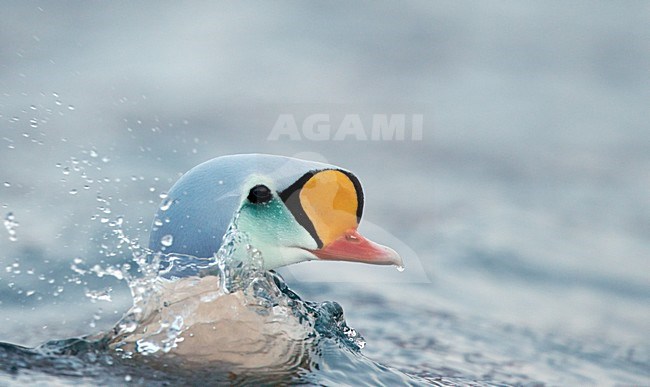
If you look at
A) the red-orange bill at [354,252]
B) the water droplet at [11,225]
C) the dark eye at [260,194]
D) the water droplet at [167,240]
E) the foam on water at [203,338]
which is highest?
the water droplet at [11,225]

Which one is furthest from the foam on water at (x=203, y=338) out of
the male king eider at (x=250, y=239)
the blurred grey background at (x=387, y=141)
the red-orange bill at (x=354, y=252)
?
the blurred grey background at (x=387, y=141)

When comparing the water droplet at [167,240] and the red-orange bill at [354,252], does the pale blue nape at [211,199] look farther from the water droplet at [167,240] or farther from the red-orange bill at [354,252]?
the red-orange bill at [354,252]

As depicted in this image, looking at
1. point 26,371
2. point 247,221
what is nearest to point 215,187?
point 247,221

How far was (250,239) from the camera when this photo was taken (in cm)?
372

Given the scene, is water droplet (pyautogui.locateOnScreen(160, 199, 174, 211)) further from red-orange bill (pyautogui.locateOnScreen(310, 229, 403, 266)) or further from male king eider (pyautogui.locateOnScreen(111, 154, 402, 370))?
red-orange bill (pyautogui.locateOnScreen(310, 229, 403, 266))

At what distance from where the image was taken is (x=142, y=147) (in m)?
6.42

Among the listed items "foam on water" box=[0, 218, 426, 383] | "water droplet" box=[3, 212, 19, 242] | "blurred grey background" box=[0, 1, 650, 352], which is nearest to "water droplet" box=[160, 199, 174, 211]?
"foam on water" box=[0, 218, 426, 383]

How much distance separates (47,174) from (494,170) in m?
2.89

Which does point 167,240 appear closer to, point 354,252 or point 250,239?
point 250,239

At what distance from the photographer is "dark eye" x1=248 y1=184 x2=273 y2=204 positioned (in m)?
3.67

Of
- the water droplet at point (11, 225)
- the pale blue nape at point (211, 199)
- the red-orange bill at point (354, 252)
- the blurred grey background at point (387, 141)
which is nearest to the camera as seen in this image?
the pale blue nape at point (211, 199)

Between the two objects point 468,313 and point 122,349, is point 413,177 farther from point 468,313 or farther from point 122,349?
point 122,349

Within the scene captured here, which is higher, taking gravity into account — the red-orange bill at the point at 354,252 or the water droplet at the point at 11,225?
the water droplet at the point at 11,225

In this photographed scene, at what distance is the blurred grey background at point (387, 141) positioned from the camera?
214 inches
